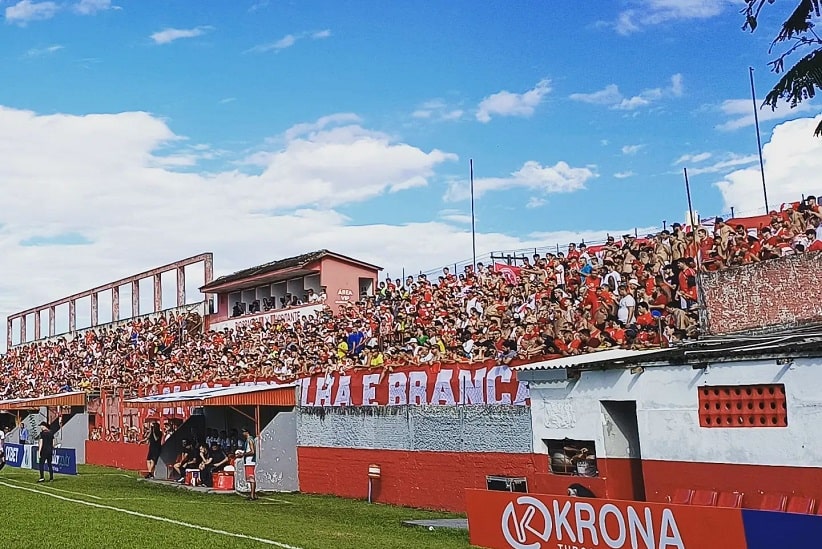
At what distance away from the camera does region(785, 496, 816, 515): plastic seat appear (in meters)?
12.4

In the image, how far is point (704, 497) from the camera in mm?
13727

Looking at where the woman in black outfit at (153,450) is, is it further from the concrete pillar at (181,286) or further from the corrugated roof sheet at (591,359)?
the concrete pillar at (181,286)

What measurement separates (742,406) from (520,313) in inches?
354

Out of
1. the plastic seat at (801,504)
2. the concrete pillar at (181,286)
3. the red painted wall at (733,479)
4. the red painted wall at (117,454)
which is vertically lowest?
the plastic seat at (801,504)

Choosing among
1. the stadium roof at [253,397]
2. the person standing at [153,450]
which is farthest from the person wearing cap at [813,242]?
the person standing at [153,450]

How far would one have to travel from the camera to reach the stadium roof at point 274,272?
4185 cm

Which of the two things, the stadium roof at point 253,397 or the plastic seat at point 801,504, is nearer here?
the plastic seat at point 801,504

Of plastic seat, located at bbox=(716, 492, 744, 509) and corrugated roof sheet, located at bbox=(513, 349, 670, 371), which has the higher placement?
corrugated roof sheet, located at bbox=(513, 349, 670, 371)

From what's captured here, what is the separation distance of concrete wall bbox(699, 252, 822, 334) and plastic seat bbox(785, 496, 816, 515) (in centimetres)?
469

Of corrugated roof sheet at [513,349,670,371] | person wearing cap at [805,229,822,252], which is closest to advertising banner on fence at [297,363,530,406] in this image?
corrugated roof sheet at [513,349,670,371]

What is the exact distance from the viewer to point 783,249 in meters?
17.7

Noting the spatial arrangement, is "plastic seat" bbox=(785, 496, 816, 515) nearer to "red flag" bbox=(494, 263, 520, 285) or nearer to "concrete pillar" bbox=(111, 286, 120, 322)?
"red flag" bbox=(494, 263, 520, 285)

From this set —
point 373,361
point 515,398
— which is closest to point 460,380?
point 515,398

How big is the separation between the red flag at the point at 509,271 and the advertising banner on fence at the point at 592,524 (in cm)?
1156
